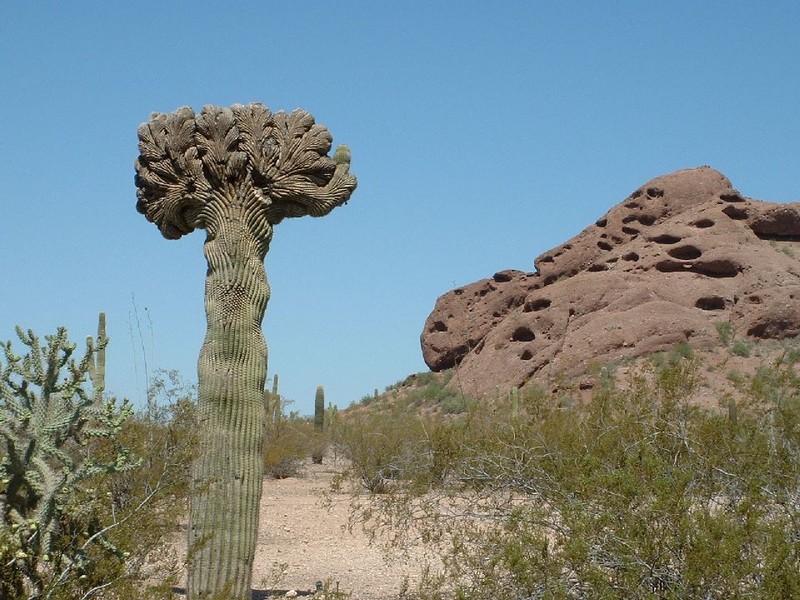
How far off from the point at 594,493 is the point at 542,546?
38.4 inches

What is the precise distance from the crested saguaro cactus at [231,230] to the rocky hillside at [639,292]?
23.8m

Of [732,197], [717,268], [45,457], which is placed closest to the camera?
[45,457]

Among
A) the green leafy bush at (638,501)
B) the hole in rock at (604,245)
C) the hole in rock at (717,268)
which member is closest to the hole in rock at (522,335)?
the hole in rock at (604,245)

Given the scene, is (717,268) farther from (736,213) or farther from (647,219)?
(647,219)

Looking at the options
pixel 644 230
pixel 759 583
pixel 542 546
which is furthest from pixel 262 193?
pixel 644 230

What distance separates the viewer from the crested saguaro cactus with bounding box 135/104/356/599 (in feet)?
25.2

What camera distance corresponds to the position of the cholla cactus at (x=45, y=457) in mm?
5469

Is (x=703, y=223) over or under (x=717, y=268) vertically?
over

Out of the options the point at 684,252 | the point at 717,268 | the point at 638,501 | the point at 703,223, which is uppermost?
the point at 703,223

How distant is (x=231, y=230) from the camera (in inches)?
326

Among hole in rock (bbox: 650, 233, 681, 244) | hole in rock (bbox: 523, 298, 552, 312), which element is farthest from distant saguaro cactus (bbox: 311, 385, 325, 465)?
hole in rock (bbox: 650, 233, 681, 244)

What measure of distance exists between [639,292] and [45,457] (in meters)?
32.3

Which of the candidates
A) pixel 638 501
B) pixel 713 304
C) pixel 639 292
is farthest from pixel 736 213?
pixel 638 501

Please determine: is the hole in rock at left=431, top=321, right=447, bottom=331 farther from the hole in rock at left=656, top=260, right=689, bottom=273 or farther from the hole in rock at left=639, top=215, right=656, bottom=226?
the hole in rock at left=656, top=260, right=689, bottom=273
